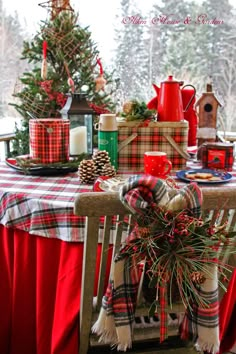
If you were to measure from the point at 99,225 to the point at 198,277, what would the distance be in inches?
9.6

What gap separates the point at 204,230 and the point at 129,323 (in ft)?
0.93

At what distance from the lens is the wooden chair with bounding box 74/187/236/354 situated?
831 mm

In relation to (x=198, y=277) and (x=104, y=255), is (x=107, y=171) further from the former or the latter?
(x=198, y=277)

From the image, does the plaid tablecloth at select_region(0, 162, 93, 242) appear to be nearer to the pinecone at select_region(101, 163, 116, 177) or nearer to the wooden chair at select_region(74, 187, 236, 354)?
the pinecone at select_region(101, 163, 116, 177)

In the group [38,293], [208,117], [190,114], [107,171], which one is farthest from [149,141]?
[38,293]

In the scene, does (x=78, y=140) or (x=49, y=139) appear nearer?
(x=49, y=139)

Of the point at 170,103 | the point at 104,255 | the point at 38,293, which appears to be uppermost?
the point at 170,103

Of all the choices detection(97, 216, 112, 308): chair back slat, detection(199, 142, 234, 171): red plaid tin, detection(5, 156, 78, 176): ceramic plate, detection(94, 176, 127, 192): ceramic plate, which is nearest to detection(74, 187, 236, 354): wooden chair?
detection(97, 216, 112, 308): chair back slat

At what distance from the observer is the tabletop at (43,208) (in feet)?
3.80

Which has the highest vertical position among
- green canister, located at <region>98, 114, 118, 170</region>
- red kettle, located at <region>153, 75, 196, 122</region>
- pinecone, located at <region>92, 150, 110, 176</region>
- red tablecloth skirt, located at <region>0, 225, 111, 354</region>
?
red kettle, located at <region>153, 75, 196, 122</region>

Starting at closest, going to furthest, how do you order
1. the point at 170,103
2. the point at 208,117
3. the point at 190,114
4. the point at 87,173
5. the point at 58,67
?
the point at 87,173, the point at 170,103, the point at 208,117, the point at 190,114, the point at 58,67

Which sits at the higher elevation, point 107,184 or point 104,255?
point 107,184

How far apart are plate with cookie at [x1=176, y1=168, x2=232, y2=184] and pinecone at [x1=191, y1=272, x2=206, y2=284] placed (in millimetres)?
593

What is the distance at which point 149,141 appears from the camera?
64.8 inches
